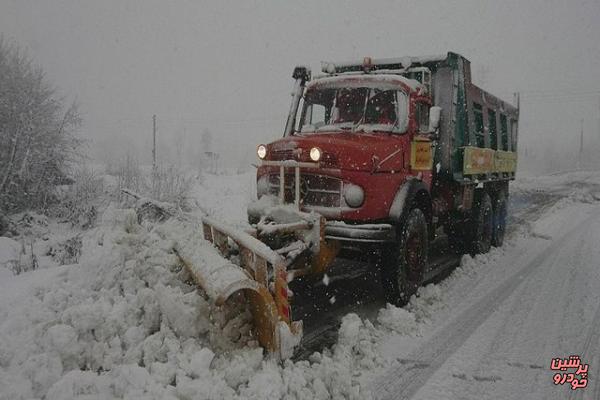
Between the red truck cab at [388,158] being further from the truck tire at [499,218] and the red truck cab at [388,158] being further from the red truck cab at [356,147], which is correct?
the truck tire at [499,218]

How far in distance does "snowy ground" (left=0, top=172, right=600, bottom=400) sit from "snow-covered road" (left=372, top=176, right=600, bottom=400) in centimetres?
1

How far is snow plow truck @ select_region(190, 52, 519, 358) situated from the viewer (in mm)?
3641

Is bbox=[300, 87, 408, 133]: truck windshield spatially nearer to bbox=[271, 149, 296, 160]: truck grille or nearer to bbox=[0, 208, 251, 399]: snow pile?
bbox=[271, 149, 296, 160]: truck grille

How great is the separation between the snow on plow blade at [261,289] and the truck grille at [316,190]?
49.7 inches

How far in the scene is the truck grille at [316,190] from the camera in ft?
14.7

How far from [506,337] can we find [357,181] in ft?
6.97

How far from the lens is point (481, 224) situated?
773cm

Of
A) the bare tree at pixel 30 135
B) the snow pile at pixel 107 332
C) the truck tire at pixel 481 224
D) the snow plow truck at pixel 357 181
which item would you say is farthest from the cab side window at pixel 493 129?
the bare tree at pixel 30 135

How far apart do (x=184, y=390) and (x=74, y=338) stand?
84 cm

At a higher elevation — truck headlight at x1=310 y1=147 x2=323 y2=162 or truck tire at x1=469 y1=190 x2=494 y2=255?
truck headlight at x1=310 y1=147 x2=323 y2=162

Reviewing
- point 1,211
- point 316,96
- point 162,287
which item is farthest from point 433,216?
point 1,211

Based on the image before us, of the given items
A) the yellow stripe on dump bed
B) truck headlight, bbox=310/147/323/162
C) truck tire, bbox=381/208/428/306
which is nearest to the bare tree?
truck headlight, bbox=310/147/323/162

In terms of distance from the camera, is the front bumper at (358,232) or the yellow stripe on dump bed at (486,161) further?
the yellow stripe on dump bed at (486,161)

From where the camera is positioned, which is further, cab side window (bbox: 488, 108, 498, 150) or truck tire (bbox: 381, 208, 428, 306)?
cab side window (bbox: 488, 108, 498, 150)
